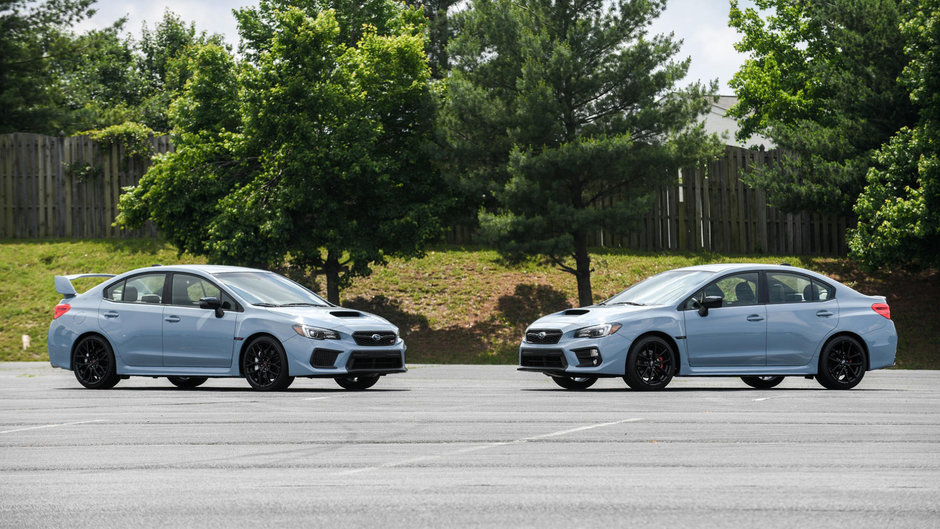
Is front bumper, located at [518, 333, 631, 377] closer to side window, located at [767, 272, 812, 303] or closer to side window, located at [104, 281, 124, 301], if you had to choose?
side window, located at [767, 272, 812, 303]

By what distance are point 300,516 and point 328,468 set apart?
5.71 feet

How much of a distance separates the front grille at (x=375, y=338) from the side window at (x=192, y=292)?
1.73 meters

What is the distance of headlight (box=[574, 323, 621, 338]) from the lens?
45.8ft

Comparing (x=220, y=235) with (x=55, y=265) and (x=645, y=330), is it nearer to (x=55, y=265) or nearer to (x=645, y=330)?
(x=55, y=265)

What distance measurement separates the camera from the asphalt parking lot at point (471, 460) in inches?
244

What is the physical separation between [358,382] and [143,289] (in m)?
3.20

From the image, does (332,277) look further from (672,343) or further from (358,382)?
(672,343)

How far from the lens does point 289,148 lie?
27.6 metres

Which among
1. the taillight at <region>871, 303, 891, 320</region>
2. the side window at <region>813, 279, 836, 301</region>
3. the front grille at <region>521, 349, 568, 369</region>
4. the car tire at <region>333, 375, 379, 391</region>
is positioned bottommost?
the car tire at <region>333, 375, 379, 391</region>

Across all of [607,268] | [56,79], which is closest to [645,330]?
[607,268]

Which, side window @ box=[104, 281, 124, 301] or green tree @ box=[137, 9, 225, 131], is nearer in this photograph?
side window @ box=[104, 281, 124, 301]

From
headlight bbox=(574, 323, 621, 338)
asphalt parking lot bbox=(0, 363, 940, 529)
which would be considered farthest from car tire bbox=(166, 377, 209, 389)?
headlight bbox=(574, 323, 621, 338)

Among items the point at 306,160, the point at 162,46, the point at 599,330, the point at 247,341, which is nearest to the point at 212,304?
the point at 247,341

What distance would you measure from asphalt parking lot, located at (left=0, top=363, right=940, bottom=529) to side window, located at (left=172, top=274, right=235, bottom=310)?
4.19 ft
